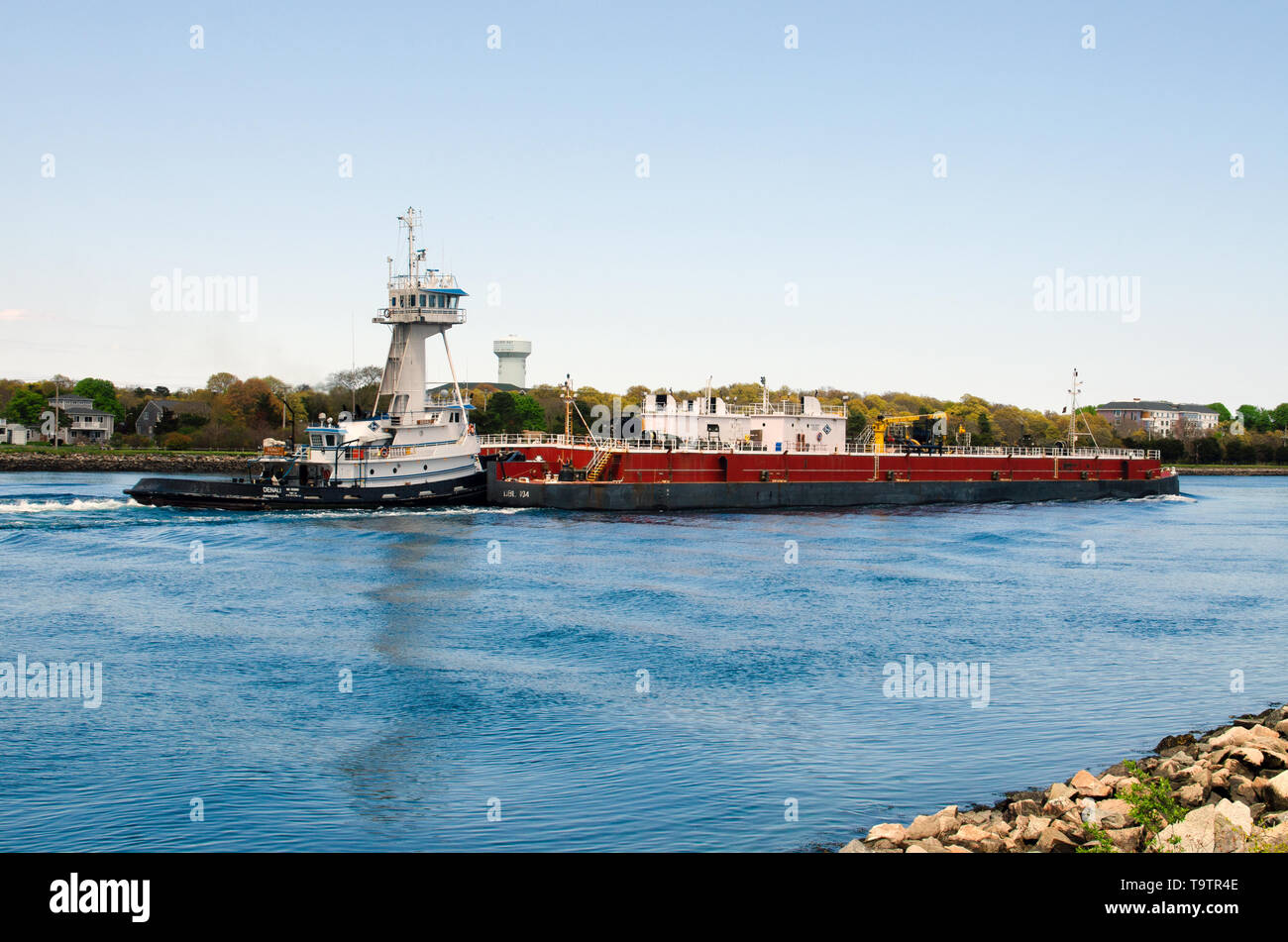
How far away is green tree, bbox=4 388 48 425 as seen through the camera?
128 m

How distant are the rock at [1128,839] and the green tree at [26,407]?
464 feet

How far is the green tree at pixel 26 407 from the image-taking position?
5027 inches

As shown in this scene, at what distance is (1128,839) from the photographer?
12008mm

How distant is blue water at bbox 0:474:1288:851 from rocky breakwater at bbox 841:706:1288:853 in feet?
5.36

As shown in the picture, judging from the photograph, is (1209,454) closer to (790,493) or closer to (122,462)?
(790,493)

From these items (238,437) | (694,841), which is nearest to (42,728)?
(694,841)

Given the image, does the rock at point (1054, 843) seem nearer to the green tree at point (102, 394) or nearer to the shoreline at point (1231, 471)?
the green tree at point (102, 394)

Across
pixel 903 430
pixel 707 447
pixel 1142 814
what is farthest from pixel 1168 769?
pixel 903 430

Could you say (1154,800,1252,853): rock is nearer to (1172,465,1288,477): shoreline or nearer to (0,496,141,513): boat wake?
(0,496,141,513): boat wake

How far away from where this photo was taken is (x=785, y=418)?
74.9 meters

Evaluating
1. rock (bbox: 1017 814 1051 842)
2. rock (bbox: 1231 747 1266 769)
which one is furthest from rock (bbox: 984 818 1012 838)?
rock (bbox: 1231 747 1266 769)

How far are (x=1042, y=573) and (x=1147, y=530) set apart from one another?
23231 millimetres

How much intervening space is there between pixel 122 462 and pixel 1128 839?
105640mm
